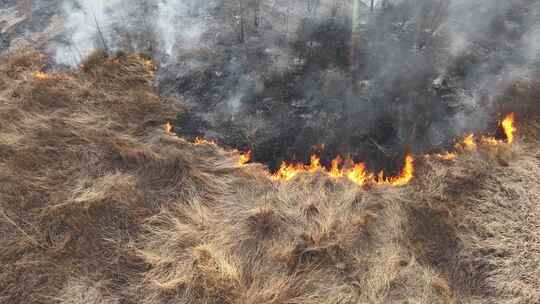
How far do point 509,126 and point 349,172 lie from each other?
2848 mm

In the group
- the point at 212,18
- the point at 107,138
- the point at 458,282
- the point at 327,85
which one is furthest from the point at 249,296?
the point at 212,18

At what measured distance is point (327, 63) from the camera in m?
6.84

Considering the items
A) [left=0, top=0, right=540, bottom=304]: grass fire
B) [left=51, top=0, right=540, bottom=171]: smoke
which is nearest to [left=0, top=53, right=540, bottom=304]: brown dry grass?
[left=0, top=0, right=540, bottom=304]: grass fire

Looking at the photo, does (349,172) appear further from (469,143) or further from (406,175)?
(469,143)

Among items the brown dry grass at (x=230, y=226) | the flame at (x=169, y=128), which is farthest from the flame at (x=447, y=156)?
the flame at (x=169, y=128)

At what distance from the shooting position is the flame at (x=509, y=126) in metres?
5.86

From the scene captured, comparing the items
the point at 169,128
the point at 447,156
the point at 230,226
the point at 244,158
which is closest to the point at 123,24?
the point at 169,128

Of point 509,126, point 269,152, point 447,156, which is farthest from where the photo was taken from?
point 509,126

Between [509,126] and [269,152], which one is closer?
[269,152]

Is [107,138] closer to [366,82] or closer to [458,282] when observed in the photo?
[366,82]

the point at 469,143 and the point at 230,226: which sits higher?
the point at 469,143

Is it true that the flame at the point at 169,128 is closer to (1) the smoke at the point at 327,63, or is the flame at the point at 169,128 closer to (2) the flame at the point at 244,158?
(1) the smoke at the point at 327,63

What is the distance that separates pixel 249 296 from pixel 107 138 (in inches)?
130

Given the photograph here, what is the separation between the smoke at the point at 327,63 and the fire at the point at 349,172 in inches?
7.7
